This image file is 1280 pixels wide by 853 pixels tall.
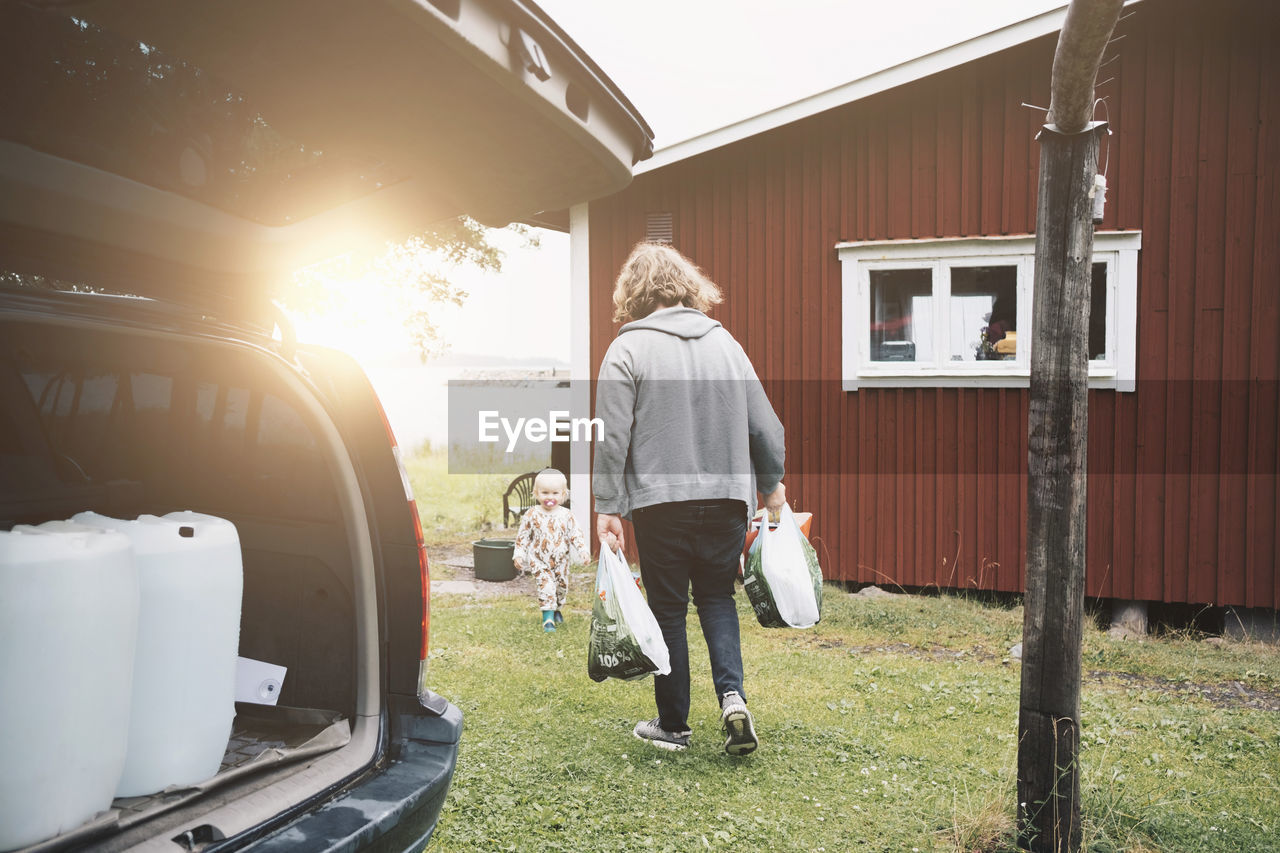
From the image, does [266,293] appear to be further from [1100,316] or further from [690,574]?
[1100,316]

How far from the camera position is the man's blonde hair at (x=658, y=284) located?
344 cm

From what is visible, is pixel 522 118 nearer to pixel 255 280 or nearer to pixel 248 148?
pixel 248 148

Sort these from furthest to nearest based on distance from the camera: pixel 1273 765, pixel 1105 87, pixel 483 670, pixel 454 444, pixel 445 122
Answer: pixel 454 444
pixel 1105 87
pixel 483 670
pixel 1273 765
pixel 445 122

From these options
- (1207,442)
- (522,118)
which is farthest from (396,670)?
(1207,442)

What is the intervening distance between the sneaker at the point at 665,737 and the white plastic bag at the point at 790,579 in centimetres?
65

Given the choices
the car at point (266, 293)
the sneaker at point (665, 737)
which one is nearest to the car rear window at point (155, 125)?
the car at point (266, 293)

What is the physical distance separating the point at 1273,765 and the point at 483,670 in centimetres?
368

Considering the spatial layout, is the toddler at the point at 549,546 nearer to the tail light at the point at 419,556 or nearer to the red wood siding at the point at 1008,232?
the red wood siding at the point at 1008,232

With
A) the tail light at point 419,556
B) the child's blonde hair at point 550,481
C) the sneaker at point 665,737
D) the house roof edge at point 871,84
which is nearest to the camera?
the tail light at point 419,556

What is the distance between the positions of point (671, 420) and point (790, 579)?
780 mm

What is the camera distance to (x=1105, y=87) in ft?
21.6

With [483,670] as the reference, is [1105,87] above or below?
above

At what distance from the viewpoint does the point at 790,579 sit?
10.7ft

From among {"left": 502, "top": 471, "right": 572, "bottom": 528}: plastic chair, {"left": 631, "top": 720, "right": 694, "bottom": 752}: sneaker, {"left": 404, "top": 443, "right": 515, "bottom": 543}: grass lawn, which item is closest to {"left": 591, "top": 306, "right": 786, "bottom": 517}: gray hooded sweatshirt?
{"left": 631, "top": 720, "right": 694, "bottom": 752}: sneaker
